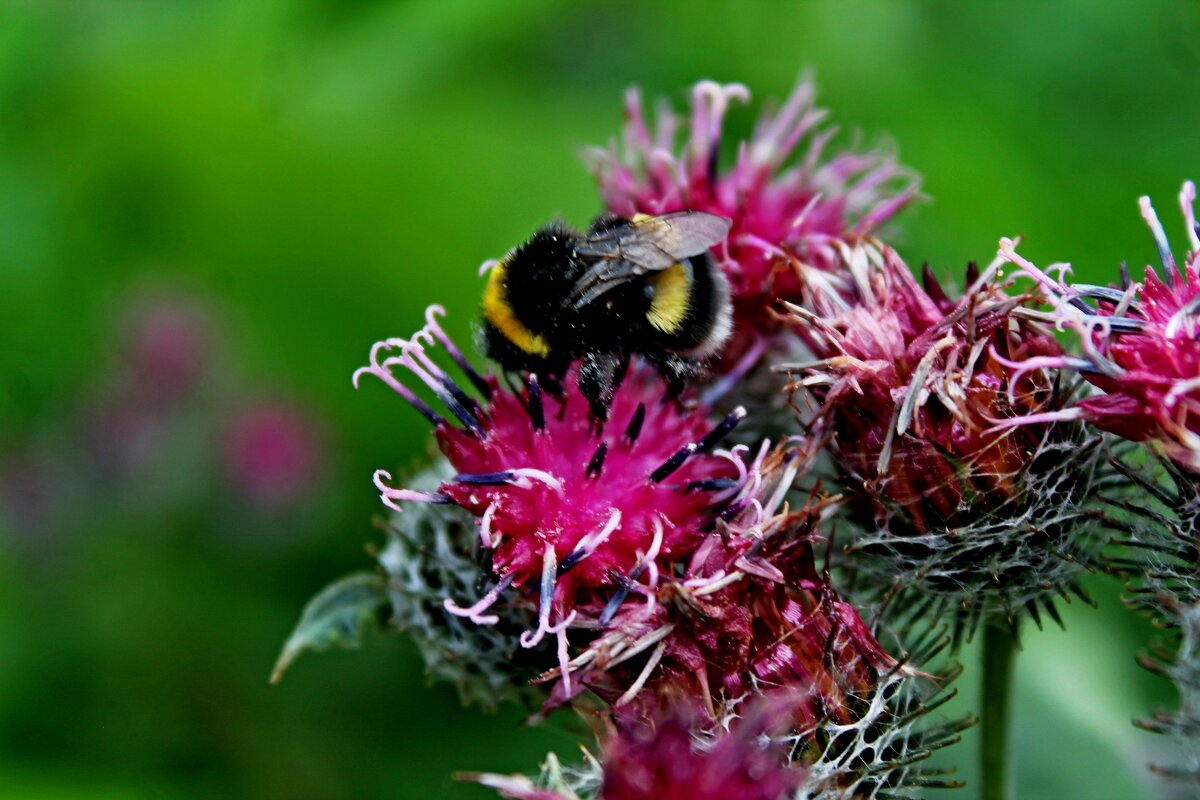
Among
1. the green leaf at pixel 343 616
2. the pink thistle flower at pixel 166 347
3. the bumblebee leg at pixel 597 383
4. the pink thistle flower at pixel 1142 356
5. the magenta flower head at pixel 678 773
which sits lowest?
the magenta flower head at pixel 678 773

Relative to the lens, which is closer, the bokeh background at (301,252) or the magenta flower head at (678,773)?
the magenta flower head at (678,773)

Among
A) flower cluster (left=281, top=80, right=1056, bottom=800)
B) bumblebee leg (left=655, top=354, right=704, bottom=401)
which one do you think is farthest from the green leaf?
bumblebee leg (left=655, top=354, right=704, bottom=401)

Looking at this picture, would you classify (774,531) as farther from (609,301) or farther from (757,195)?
(757,195)

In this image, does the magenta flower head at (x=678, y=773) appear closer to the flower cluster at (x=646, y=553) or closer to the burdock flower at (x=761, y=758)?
the burdock flower at (x=761, y=758)

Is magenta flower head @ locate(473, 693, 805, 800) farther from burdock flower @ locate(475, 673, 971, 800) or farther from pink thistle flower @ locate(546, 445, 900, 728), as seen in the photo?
pink thistle flower @ locate(546, 445, 900, 728)

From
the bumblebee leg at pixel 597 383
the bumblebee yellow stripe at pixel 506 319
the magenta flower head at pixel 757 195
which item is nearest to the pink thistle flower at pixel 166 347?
the magenta flower head at pixel 757 195

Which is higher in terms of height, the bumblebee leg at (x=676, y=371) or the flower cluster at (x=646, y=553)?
the bumblebee leg at (x=676, y=371)

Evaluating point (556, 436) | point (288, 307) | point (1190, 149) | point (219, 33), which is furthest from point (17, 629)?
point (1190, 149)
